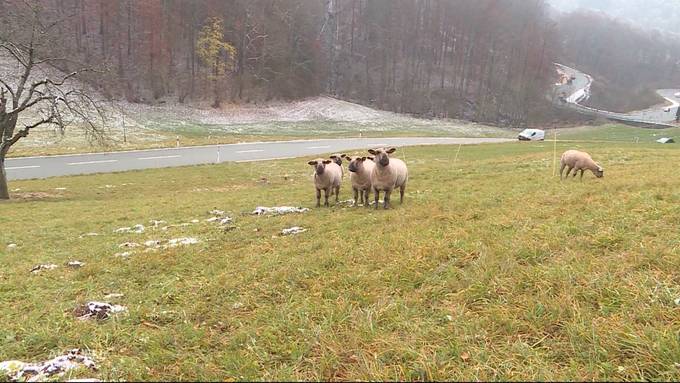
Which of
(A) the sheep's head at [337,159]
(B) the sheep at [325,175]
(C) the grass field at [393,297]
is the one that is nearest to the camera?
(C) the grass field at [393,297]

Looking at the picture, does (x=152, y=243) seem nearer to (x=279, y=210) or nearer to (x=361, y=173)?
(x=279, y=210)

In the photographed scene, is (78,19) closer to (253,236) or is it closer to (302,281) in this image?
(253,236)

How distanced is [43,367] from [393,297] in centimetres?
400

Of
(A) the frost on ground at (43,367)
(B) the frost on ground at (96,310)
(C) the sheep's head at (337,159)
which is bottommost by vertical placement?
(B) the frost on ground at (96,310)

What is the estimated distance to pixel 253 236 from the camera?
10609 mm

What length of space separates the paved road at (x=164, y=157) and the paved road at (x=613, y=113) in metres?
78.5

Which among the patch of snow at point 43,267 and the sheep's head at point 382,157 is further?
the sheep's head at point 382,157

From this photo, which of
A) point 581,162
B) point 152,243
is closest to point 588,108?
point 581,162

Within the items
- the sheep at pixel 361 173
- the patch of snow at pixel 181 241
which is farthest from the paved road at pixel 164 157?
the patch of snow at pixel 181 241

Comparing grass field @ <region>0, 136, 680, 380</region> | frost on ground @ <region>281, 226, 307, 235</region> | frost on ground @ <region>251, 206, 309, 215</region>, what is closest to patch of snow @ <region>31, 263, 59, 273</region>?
grass field @ <region>0, 136, 680, 380</region>

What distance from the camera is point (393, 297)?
5617mm

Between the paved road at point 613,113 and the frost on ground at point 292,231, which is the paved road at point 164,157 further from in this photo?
the paved road at point 613,113

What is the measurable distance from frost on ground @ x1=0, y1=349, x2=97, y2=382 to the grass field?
0.20 meters

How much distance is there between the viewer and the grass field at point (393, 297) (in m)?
4.13
